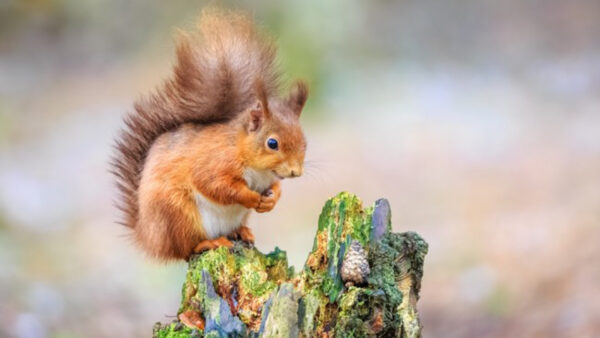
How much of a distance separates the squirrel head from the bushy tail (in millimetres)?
116

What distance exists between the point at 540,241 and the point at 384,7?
1.44m

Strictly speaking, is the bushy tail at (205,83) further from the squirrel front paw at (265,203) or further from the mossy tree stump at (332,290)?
the mossy tree stump at (332,290)

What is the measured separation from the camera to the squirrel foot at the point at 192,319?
201cm

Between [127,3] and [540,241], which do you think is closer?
[540,241]

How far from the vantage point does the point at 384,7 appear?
4395mm

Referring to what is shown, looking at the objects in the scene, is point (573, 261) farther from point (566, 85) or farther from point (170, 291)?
point (170, 291)

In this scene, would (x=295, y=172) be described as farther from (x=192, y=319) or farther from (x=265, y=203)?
(x=192, y=319)

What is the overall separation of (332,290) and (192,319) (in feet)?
1.21

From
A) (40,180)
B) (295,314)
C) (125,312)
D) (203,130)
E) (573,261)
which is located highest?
(40,180)

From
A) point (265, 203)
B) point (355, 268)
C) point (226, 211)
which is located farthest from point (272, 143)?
point (355, 268)

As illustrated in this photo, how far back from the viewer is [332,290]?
1883 millimetres

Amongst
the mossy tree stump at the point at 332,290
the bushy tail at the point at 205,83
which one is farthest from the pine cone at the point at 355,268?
the bushy tail at the point at 205,83

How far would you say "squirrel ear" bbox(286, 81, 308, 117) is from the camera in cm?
219

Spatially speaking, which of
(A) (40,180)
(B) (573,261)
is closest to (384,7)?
(B) (573,261)
